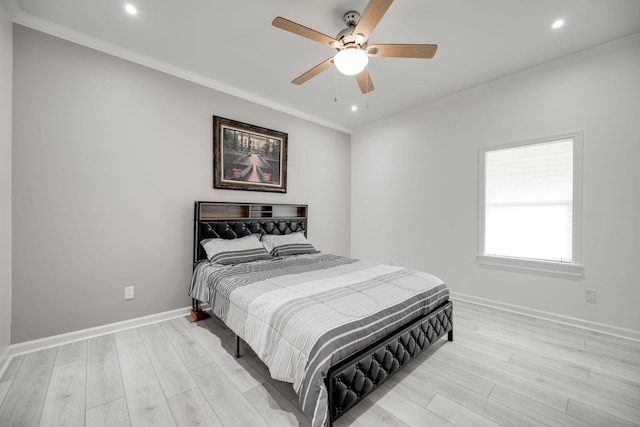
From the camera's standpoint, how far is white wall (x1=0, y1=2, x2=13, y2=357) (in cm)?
204

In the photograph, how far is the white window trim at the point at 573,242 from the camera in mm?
2807

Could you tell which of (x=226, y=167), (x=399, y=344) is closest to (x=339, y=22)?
(x=226, y=167)

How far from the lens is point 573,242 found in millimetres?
2857

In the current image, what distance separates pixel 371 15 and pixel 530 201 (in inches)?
113

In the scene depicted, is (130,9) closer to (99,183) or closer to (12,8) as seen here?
(12,8)

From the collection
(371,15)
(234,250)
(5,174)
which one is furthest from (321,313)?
(5,174)

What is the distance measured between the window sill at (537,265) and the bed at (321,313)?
1.38 meters

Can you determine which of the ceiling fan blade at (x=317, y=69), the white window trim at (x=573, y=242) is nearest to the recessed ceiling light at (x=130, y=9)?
the ceiling fan blade at (x=317, y=69)

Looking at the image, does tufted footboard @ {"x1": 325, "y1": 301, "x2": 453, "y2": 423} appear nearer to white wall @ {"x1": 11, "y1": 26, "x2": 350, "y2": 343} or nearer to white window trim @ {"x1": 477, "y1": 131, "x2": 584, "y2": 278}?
white window trim @ {"x1": 477, "y1": 131, "x2": 584, "y2": 278}

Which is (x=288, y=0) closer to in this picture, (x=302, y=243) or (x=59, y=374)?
(x=302, y=243)

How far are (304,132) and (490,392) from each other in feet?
13.0

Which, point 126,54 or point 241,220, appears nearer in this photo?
point 126,54

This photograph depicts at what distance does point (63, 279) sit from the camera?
2.43 meters

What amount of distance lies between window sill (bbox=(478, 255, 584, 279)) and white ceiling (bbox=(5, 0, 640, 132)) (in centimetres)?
227
